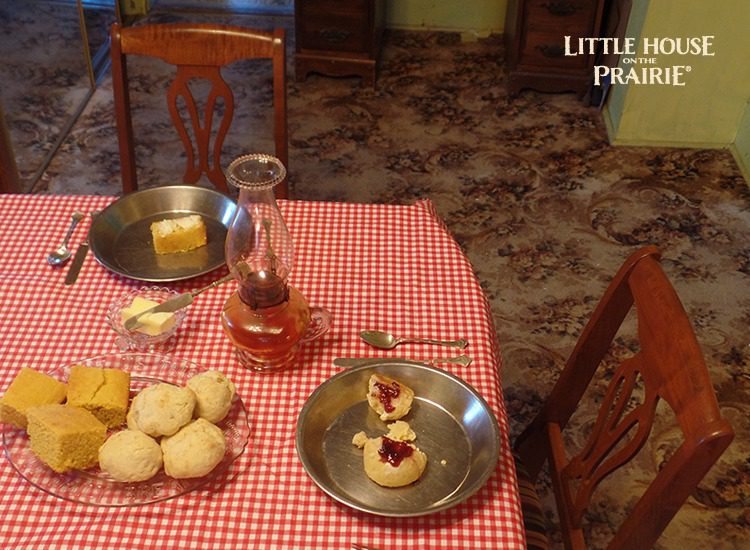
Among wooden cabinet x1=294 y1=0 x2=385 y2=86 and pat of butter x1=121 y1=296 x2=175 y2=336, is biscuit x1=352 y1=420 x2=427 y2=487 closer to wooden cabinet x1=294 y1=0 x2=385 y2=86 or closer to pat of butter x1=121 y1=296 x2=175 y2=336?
pat of butter x1=121 y1=296 x2=175 y2=336

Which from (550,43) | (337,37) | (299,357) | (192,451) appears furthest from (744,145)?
(192,451)

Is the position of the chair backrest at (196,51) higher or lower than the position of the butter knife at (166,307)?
higher

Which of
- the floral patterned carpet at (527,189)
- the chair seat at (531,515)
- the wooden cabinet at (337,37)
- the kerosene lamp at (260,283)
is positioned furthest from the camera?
the wooden cabinet at (337,37)

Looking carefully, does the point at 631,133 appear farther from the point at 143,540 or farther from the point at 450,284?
the point at 143,540

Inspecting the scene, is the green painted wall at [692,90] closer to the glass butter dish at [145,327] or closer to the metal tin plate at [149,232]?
the metal tin plate at [149,232]

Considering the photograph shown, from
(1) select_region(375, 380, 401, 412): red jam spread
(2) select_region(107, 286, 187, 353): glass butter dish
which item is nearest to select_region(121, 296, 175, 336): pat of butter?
(2) select_region(107, 286, 187, 353): glass butter dish

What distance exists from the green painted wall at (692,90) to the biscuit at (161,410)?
243cm

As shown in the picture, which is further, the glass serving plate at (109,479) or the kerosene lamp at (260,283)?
the kerosene lamp at (260,283)

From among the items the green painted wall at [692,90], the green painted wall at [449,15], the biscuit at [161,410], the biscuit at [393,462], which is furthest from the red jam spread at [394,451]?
the green painted wall at [449,15]

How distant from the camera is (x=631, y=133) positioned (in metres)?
3.13

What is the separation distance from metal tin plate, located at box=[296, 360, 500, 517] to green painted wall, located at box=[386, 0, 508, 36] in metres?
3.05

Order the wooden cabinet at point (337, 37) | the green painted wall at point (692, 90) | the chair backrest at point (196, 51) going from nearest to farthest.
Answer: the chair backrest at point (196, 51), the green painted wall at point (692, 90), the wooden cabinet at point (337, 37)

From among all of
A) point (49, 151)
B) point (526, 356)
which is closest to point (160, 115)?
point (49, 151)

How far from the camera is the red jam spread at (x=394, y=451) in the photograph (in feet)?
3.38
